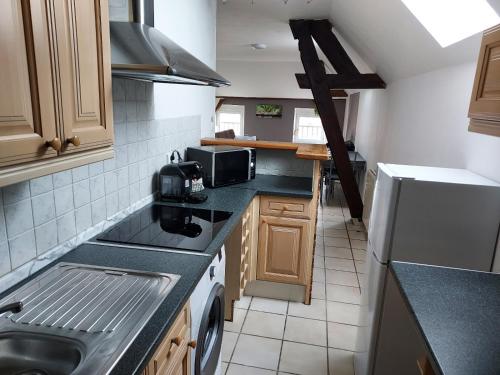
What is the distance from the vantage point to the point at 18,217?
117 centimetres

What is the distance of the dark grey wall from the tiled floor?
540cm

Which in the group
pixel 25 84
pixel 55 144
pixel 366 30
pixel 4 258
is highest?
pixel 366 30

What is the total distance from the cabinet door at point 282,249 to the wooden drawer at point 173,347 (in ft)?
4.68

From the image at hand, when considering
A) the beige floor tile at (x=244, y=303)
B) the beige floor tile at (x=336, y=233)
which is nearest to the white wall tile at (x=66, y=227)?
the beige floor tile at (x=244, y=303)

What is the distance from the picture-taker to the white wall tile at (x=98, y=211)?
5.24 feet

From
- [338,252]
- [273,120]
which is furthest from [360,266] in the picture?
[273,120]

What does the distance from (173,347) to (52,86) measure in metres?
0.85

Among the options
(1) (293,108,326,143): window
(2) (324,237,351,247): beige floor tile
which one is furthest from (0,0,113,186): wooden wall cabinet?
(1) (293,108,326,143): window

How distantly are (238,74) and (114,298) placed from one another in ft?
21.9

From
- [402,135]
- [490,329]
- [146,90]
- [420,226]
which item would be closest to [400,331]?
[420,226]

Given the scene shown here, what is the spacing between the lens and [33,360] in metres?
0.96

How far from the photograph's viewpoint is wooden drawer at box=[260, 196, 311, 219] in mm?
2543

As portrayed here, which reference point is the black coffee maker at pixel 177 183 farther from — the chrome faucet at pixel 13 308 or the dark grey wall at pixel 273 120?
the dark grey wall at pixel 273 120

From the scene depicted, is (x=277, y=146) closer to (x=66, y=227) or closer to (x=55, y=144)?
(x=66, y=227)
